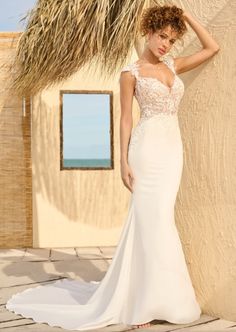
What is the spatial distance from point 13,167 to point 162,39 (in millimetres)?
3951

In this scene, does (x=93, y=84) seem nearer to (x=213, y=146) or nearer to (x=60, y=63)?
(x=60, y=63)

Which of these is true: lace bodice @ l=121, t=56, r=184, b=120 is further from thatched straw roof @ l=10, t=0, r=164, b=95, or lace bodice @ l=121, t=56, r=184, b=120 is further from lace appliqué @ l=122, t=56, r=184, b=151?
thatched straw roof @ l=10, t=0, r=164, b=95

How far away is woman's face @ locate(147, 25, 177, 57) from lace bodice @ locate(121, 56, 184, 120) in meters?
0.15

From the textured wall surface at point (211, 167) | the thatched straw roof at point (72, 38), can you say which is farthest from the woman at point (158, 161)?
the thatched straw roof at point (72, 38)

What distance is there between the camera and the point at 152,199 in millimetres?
3268

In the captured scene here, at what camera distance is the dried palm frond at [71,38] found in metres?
4.67

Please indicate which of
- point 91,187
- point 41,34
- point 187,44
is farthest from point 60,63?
point 187,44

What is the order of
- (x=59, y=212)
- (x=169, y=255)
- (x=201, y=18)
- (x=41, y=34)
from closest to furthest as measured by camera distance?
(x=169, y=255)
(x=201, y=18)
(x=41, y=34)
(x=59, y=212)

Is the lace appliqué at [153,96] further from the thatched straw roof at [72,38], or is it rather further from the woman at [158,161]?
the thatched straw roof at [72,38]

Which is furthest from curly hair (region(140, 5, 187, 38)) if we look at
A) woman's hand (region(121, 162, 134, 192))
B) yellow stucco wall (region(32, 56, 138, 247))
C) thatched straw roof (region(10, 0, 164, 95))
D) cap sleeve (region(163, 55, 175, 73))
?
yellow stucco wall (region(32, 56, 138, 247))

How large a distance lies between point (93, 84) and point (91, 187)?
4.16 ft

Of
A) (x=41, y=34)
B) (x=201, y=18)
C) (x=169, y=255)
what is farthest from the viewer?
(x=41, y=34)

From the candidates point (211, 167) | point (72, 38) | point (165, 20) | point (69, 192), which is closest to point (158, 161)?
point (211, 167)

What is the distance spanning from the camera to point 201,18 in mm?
3451
